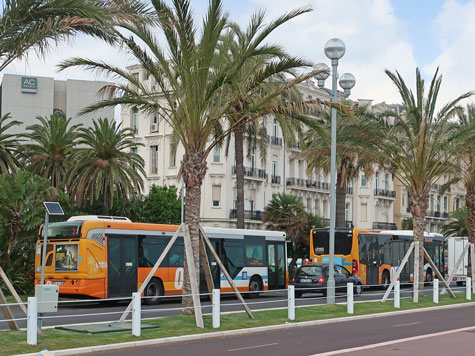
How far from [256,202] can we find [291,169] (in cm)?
726

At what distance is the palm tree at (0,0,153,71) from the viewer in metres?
14.9

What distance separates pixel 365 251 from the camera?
4044 centimetres

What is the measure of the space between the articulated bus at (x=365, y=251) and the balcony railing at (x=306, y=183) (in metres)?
29.4

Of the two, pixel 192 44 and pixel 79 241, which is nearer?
pixel 192 44

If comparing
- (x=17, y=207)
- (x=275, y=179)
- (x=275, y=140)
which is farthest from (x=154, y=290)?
(x=275, y=140)

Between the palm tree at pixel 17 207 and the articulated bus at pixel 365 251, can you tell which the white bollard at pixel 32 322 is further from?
the articulated bus at pixel 365 251

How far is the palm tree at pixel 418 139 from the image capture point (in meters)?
29.4

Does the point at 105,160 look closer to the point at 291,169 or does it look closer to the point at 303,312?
the point at 303,312

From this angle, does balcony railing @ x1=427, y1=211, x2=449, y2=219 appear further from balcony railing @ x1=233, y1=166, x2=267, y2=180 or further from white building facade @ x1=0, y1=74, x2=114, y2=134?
white building facade @ x1=0, y1=74, x2=114, y2=134

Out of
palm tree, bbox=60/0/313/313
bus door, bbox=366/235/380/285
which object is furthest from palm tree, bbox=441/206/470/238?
palm tree, bbox=60/0/313/313

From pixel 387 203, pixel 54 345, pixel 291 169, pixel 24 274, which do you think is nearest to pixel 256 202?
pixel 291 169

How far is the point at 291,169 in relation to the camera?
7388 cm

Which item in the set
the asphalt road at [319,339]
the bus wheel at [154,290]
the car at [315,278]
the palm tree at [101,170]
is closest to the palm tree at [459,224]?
the palm tree at [101,170]

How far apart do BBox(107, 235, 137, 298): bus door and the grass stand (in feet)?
21.7
